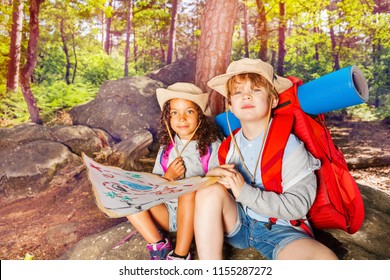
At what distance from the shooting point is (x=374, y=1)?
8.07ft

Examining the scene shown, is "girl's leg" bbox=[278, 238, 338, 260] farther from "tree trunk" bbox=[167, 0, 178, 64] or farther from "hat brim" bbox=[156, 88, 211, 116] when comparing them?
"tree trunk" bbox=[167, 0, 178, 64]

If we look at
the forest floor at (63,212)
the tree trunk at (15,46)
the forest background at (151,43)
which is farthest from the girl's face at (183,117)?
the tree trunk at (15,46)

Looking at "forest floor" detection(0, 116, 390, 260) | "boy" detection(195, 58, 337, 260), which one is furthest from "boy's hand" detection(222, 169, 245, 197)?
"forest floor" detection(0, 116, 390, 260)

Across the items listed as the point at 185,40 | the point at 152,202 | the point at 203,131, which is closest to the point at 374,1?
the point at 185,40

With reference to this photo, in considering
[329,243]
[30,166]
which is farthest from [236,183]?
[30,166]

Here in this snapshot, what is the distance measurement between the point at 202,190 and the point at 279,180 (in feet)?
0.92

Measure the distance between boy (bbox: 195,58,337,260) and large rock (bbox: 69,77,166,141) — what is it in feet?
5.96

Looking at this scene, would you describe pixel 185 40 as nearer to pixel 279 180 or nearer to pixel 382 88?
pixel 382 88

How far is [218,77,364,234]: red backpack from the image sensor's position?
3.41ft

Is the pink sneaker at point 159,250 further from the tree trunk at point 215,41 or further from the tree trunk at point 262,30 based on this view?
the tree trunk at point 262,30

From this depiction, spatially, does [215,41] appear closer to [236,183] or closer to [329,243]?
[236,183]

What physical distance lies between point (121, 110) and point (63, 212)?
1.21 m

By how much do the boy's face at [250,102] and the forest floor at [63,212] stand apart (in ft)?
4.55

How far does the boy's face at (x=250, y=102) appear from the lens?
1096 mm
